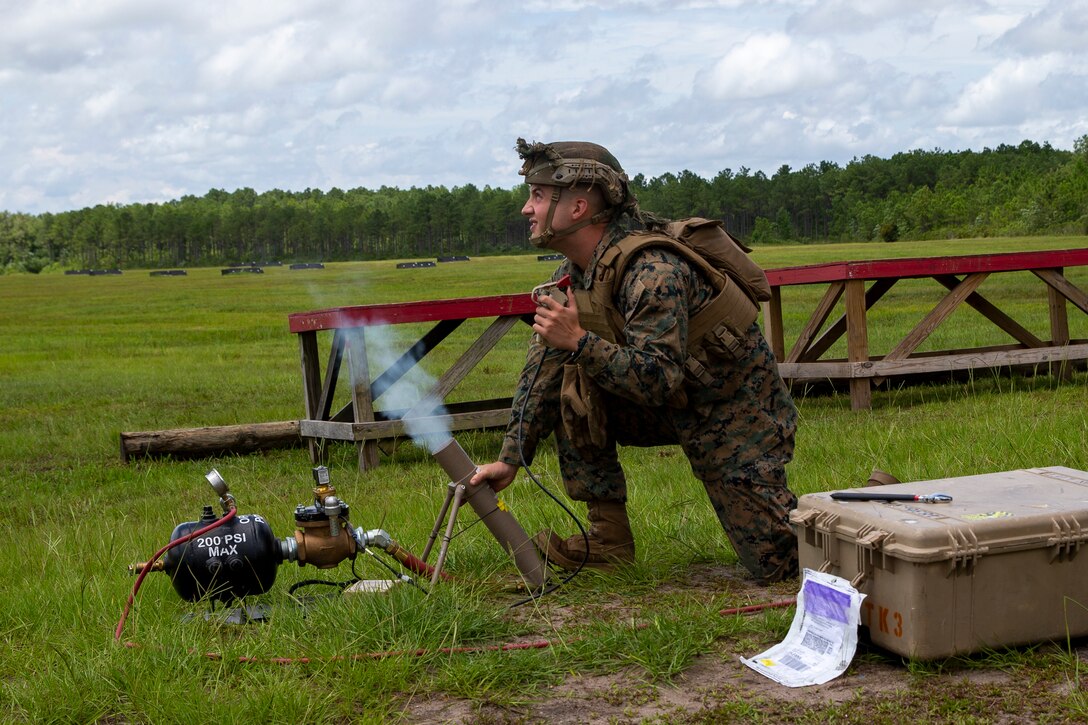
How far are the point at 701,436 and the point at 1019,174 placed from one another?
135 metres

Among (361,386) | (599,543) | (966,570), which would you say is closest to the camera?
(966,570)

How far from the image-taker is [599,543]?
5113 mm

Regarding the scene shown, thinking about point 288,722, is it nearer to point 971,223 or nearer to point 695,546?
point 695,546

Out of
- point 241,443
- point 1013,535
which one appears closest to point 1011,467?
point 1013,535

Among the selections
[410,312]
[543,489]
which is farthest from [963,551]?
[410,312]

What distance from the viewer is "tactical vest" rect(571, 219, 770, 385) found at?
457 centimetres

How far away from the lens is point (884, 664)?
3805 mm

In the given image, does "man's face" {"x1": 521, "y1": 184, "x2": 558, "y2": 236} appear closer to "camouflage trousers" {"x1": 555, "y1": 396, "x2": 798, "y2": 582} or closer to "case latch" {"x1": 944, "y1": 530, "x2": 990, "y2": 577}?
"camouflage trousers" {"x1": 555, "y1": 396, "x2": 798, "y2": 582}

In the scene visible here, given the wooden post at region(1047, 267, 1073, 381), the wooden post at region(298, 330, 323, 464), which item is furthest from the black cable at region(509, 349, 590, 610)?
the wooden post at region(1047, 267, 1073, 381)

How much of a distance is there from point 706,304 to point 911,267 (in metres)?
7.13

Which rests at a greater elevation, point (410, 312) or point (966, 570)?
point (410, 312)

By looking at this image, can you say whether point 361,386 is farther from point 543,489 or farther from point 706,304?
point 706,304

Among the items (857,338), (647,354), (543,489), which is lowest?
(543,489)

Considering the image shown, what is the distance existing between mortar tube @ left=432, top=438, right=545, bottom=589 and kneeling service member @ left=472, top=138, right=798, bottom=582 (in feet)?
0.19
